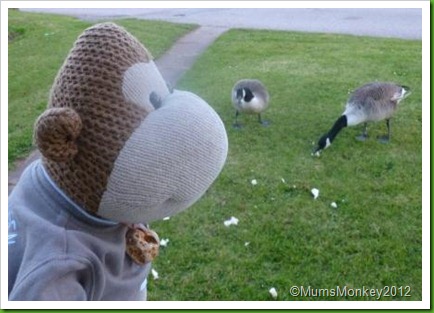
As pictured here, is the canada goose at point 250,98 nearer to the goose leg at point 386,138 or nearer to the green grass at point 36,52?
the goose leg at point 386,138

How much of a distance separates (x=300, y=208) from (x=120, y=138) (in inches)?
100

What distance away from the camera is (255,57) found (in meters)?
7.62

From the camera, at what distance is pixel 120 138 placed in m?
1.40

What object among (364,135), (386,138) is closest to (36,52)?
(364,135)

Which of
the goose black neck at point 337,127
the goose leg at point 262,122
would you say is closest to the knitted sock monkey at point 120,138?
the goose black neck at point 337,127

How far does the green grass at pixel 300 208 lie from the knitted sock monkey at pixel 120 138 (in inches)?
62.9

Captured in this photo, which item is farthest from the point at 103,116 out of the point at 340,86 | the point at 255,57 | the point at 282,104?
the point at 255,57

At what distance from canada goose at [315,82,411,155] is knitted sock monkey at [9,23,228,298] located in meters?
3.55

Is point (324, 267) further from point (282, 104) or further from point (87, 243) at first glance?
point (282, 104)

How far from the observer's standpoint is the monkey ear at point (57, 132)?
133cm

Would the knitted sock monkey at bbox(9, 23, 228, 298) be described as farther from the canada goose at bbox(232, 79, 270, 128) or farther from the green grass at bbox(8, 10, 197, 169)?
the canada goose at bbox(232, 79, 270, 128)

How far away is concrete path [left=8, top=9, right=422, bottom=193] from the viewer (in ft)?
30.0

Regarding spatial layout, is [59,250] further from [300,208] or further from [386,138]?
[386,138]

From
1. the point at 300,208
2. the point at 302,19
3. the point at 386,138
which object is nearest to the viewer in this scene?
the point at 300,208
